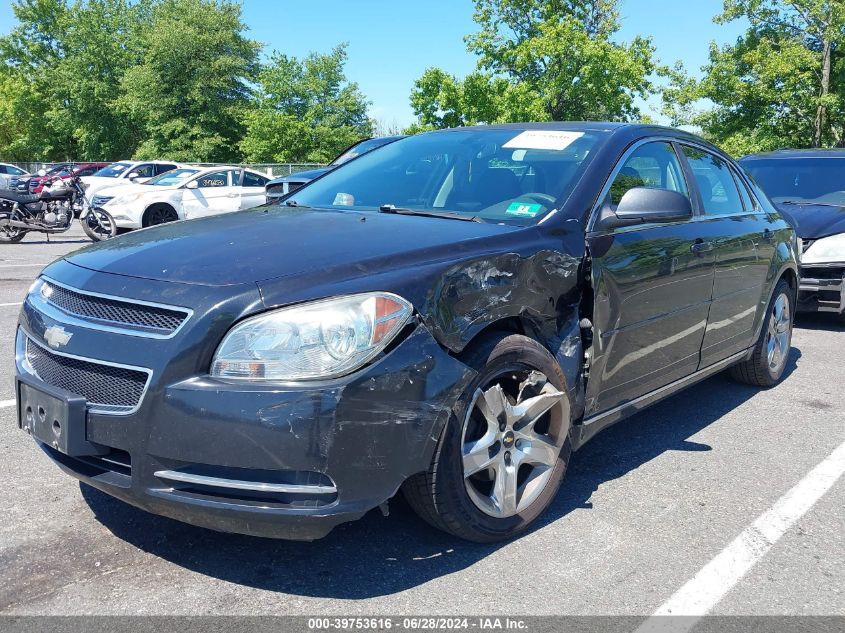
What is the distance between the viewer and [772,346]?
18.0 feet

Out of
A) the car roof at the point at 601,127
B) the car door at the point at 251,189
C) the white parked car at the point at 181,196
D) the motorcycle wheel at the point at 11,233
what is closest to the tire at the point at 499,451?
the car roof at the point at 601,127

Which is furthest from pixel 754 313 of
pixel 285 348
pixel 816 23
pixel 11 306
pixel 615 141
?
pixel 816 23

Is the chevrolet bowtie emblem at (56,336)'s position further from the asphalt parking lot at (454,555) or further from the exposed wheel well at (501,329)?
the exposed wheel well at (501,329)

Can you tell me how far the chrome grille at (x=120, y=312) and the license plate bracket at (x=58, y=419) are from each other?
27 centimetres

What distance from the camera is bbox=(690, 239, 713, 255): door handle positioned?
4.08 m

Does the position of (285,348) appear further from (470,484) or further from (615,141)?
(615,141)

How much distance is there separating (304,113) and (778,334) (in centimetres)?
4739

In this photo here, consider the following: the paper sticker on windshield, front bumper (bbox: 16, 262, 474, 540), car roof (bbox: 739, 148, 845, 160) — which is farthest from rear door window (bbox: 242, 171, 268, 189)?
front bumper (bbox: 16, 262, 474, 540)

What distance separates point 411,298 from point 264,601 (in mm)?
1097

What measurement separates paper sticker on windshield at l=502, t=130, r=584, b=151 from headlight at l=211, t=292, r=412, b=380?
176 centimetres

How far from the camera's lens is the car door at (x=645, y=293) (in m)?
3.48

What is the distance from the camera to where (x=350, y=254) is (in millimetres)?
2816

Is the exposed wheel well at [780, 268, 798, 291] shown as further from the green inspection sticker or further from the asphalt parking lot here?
the green inspection sticker

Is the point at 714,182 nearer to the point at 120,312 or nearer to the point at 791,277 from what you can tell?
the point at 791,277
